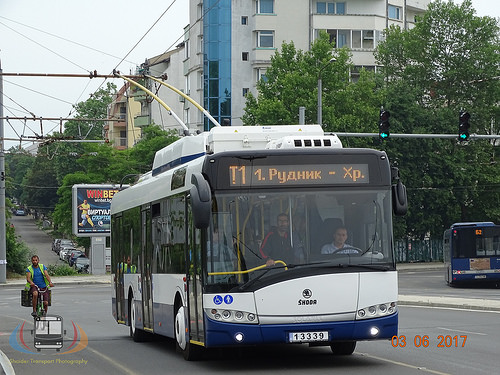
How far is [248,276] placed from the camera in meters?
→ 13.0

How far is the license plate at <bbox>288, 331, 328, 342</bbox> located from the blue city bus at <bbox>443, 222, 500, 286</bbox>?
35.2m

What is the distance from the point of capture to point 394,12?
85.1 metres

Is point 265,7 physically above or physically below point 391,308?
above

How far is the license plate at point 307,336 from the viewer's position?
42.4 feet

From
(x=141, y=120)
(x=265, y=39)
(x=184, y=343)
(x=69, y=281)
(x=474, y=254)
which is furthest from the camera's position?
(x=141, y=120)

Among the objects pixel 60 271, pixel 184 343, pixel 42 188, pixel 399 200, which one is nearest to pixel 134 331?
pixel 184 343

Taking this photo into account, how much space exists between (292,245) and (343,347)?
2500 mm

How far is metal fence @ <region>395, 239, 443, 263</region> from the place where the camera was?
75125 mm

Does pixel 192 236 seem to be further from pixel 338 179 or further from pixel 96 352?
pixel 96 352

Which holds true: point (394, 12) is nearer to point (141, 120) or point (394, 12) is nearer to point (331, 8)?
point (331, 8)

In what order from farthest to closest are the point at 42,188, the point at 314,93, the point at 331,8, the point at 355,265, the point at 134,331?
the point at 42,188 < the point at 331,8 < the point at 314,93 < the point at 134,331 < the point at 355,265

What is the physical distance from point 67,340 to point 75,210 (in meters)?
45.5

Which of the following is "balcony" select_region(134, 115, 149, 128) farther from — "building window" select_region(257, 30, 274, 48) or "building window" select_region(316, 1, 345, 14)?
"building window" select_region(316, 1, 345, 14)

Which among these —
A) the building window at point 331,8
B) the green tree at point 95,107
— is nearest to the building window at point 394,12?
the building window at point 331,8
